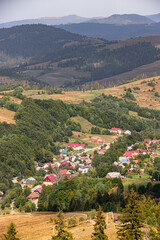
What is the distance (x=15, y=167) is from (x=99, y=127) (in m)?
63.9

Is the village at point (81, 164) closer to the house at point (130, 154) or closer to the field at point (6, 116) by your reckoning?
the house at point (130, 154)

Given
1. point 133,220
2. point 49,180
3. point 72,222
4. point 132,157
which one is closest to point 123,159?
point 132,157

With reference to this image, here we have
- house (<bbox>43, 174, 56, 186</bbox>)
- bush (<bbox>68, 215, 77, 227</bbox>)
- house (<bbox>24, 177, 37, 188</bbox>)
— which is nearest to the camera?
bush (<bbox>68, 215, 77, 227</bbox>)

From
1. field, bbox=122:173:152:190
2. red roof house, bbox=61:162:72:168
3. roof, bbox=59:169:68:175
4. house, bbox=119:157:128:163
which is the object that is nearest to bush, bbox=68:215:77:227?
field, bbox=122:173:152:190

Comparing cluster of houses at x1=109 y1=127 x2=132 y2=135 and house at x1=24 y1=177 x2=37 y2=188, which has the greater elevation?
house at x1=24 y1=177 x2=37 y2=188

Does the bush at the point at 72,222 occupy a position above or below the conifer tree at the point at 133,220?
below

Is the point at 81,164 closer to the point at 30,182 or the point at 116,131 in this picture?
the point at 30,182

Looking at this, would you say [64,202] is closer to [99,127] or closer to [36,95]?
[99,127]

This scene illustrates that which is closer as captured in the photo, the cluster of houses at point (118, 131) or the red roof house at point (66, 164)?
the red roof house at point (66, 164)

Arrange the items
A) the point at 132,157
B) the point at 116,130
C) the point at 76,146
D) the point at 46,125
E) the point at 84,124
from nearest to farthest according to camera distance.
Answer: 1. the point at 132,157
2. the point at 76,146
3. the point at 46,125
4. the point at 116,130
5. the point at 84,124

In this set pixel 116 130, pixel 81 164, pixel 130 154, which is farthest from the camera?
pixel 116 130

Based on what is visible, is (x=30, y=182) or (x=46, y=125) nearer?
(x=30, y=182)

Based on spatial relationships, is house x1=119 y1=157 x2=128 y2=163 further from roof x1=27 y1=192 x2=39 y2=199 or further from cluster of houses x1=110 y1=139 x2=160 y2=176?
roof x1=27 y1=192 x2=39 y2=199

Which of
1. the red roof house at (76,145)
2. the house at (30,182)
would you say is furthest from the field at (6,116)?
the house at (30,182)
